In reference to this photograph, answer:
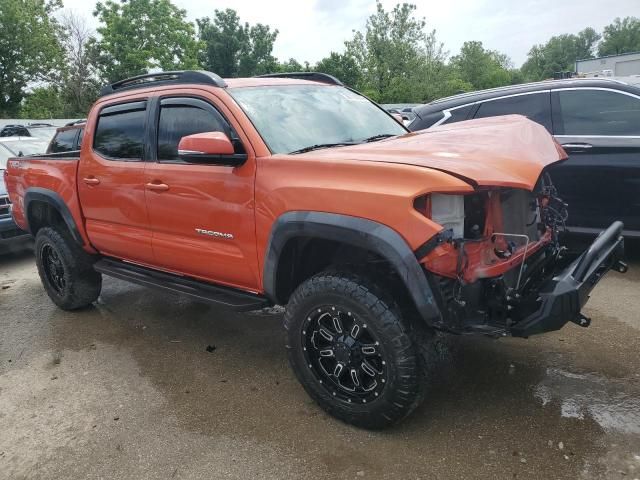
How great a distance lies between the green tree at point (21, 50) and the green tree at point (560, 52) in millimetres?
80714

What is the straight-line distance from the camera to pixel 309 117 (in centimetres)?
355

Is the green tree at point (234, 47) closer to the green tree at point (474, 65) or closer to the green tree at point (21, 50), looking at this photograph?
the green tree at point (21, 50)

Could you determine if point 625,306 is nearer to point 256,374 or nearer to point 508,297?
point 508,297

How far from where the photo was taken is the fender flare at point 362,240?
241 centimetres

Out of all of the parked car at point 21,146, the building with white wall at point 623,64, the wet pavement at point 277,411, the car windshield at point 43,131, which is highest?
the building with white wall at point 623,64

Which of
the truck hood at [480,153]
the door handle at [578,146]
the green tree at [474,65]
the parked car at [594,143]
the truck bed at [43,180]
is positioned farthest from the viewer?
the green tree at [474,65]

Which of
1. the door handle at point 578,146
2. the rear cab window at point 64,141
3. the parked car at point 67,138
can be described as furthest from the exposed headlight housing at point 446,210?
the rear cab window at point 64,141

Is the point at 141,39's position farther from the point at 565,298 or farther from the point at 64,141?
the point at 565,298

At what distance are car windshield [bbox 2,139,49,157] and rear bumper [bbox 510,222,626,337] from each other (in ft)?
27.7

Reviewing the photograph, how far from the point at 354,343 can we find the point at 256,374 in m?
1.11

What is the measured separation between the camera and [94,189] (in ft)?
14.0

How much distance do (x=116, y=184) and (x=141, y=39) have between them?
131 feet

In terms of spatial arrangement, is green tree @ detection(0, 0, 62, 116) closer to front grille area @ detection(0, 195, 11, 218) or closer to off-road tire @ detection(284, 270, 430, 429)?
front grille area @ detection(0, 195, 11, 218)

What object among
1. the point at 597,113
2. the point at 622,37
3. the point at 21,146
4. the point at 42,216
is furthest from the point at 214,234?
the point at 622,37
